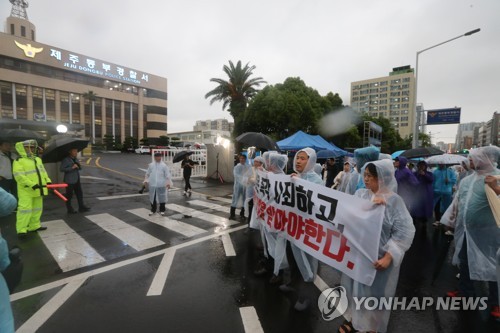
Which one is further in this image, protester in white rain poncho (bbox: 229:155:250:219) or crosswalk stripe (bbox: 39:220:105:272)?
protester in white rain poncho (bbox: 229:155:250:219)

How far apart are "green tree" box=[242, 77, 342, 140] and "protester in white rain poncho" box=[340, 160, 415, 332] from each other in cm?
2103

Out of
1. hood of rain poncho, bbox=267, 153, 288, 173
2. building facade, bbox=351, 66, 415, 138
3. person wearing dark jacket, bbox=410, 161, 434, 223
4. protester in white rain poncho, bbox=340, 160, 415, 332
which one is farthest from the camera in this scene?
building facade, bbox=351, 66, 415, 138

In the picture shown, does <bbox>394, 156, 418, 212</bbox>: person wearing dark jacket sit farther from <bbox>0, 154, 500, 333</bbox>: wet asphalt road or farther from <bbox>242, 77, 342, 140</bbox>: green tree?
<bbox>242, 77, 342, 140</bbox>: green tree

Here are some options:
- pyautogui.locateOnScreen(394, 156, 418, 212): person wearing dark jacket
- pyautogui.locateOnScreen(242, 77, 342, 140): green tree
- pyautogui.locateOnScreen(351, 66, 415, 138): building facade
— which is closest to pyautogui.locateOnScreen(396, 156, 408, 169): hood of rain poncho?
pyautogui.locateOnScreen(394, 156, 418, 212): person wearing dark jacket

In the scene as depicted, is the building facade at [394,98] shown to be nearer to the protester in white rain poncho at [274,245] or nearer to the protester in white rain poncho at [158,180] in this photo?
the protester in white rain poncho at [158,180]

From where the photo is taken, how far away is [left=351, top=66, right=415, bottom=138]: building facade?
112 metres

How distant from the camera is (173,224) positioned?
681cm

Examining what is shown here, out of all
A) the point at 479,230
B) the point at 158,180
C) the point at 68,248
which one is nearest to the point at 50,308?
the point at 68,248

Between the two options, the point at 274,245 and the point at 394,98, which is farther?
the point at 394,98

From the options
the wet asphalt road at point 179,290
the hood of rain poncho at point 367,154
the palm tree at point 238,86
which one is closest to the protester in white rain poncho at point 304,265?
the wet asphalt road at point 179,290

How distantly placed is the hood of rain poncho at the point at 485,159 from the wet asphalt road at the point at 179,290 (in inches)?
47.5

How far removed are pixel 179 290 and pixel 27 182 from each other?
14.2 ft

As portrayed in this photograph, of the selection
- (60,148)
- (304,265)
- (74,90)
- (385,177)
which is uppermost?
(74,90)

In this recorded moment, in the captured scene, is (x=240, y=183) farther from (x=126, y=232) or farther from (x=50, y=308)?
(x=50, y=308)
